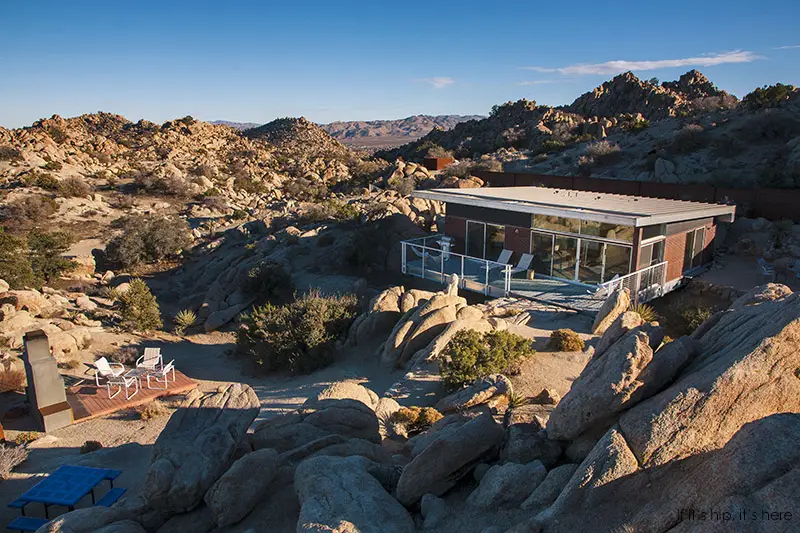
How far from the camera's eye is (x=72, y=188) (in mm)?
39844

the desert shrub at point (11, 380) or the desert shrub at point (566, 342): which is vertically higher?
the desert shrub at point (566, 342)

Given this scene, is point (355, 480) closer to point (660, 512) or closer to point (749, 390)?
point (660, 512)

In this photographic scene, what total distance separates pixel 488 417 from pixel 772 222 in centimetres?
2309

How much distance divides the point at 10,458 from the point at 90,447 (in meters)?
1.35

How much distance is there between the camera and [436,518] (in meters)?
5.89

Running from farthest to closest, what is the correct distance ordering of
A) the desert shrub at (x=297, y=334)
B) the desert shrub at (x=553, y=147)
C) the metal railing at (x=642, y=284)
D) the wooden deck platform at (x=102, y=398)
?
the desert shrub at (x=553, y=147)
the metal railing at (x=642, y=284)
the desert shrub at (x=297, y=334)
the wooden deck platform at (x=102, y=398)

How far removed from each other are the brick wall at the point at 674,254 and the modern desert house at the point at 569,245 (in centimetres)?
4

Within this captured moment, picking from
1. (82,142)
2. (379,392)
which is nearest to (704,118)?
(379,392)

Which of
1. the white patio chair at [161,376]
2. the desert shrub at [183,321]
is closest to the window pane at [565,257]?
the white patio chair at [161,376]

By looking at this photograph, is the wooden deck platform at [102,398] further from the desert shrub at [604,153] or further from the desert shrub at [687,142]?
the desert shrub at [687,142]

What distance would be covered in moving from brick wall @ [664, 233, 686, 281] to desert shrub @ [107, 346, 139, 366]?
57.5 feet

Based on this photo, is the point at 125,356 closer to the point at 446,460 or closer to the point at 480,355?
the point at 480,355

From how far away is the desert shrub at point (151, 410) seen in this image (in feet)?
40.0

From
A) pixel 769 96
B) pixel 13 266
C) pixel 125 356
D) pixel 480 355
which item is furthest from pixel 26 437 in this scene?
pixel 769 96
